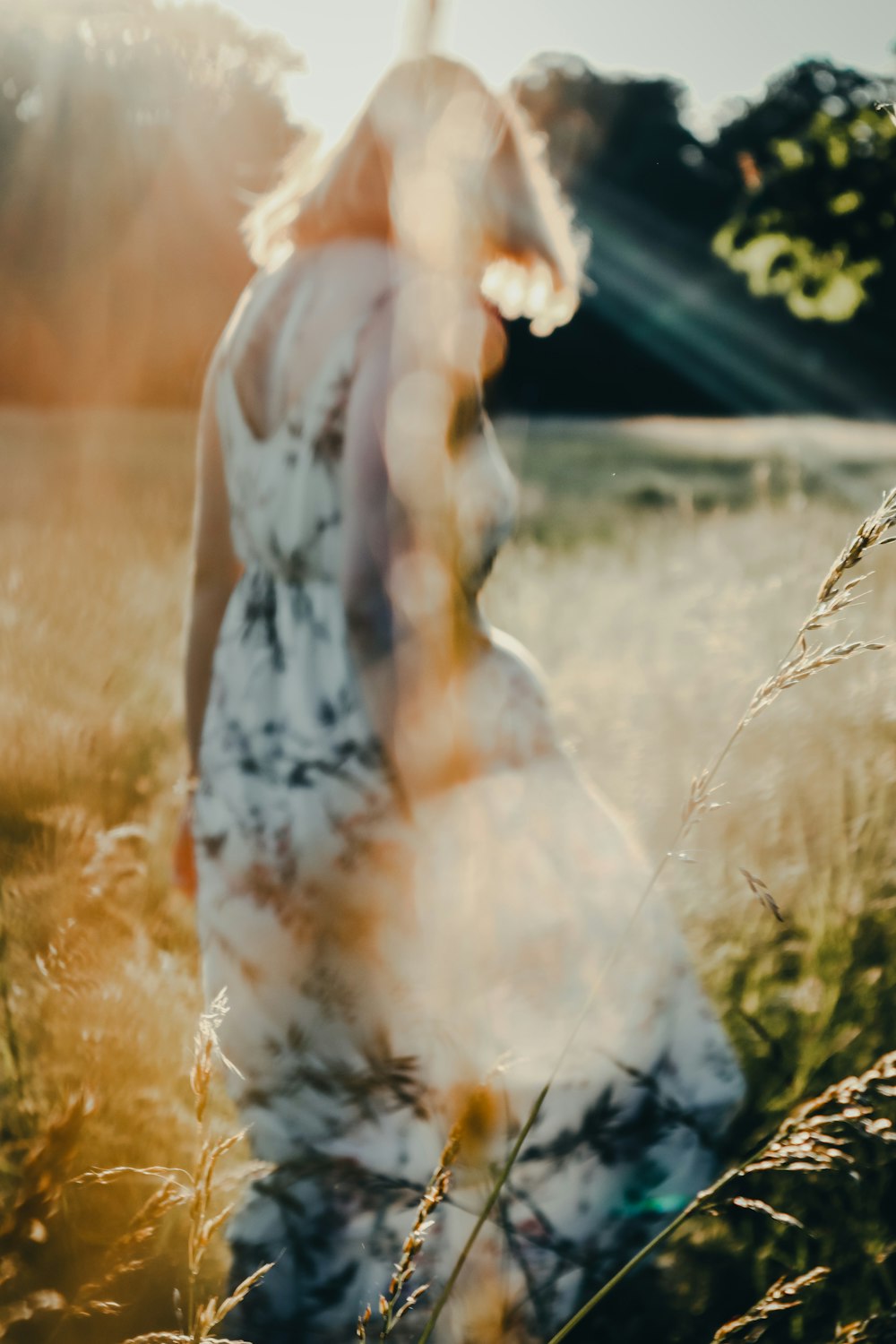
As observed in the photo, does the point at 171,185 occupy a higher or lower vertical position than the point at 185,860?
higher

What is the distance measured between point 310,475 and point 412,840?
0.51 m

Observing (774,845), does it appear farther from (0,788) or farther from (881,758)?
(0,788)

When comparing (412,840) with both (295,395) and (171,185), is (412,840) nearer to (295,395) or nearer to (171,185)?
(295,395)

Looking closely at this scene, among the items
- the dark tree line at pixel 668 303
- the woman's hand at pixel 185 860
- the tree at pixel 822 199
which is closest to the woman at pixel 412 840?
the woman's hand at pixel 185 860

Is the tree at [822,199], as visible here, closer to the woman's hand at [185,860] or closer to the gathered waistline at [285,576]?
the gathered waistline at [285,576]

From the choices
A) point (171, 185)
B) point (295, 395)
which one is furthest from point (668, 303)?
point (295, 395)

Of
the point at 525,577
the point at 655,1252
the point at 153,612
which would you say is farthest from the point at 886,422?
the point at 655,1252

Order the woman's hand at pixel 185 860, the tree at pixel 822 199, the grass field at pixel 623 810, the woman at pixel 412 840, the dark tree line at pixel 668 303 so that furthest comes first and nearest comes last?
the dark tree line at pixel 668 303 < the tree at pixel 822 199 < the woman's hand at pixel 185 860 < the grass field at pixel 623 810 < the woman at pixel 412 840

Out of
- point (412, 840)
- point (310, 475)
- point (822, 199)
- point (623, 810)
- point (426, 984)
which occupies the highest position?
point (822, 199)

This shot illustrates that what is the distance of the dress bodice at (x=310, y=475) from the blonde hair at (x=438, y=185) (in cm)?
9

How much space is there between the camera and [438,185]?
1222mm

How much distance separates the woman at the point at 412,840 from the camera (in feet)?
3.98

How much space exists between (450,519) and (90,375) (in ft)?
24.9

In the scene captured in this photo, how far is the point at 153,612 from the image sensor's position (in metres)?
3.46
